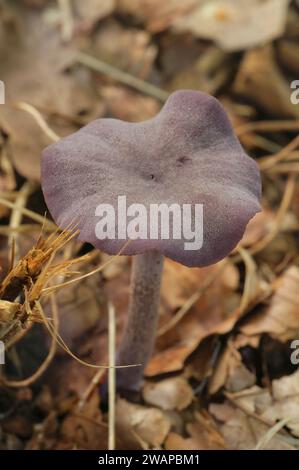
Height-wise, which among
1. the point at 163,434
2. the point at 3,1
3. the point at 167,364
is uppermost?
the point at 3,1

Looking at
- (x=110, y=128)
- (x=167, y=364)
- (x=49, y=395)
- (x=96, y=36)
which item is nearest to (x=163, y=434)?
(x=167, y=364)

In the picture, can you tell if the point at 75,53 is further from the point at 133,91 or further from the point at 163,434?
the point at 163,434

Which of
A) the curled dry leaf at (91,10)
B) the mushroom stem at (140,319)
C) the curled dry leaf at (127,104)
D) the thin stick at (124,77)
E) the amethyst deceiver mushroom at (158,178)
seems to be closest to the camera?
the amethyst deceiver mushroom at (158,178)

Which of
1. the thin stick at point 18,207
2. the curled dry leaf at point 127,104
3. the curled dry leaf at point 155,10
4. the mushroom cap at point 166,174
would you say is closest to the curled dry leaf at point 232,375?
the mushroom cap at point 166,174

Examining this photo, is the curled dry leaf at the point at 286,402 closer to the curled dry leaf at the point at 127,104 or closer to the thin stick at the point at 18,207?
the thin stick at the point at 18,207

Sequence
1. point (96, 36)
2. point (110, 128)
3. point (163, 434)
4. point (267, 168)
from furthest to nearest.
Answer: point (96, 36), point (267, 168), point (163, 434), point (110, 128)

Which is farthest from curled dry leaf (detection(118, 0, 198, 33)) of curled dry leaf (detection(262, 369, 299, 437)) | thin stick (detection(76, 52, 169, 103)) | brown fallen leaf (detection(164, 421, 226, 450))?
brown fallen leaf (detection(164, 421, 226, 450))
